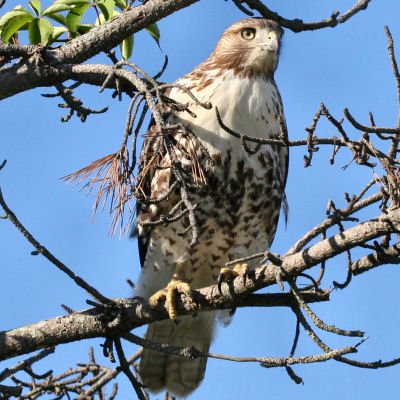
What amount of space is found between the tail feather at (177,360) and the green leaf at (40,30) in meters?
2.21

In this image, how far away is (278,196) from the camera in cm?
479

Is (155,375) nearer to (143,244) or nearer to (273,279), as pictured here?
(143,244)

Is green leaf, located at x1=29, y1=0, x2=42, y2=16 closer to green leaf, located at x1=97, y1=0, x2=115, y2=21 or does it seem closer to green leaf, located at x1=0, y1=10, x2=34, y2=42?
green leaf, located at x1=0, y1=10, x2=34, y2=42

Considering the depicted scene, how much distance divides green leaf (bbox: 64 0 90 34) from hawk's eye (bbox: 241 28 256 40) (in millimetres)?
1724

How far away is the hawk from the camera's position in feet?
14.8

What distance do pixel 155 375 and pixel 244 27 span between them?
2.34 m

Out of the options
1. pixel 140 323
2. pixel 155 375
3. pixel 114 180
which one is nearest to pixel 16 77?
pixel 114 180

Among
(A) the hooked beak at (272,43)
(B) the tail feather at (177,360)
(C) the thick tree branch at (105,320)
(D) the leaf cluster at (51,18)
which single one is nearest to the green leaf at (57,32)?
(D) the leaf cluster at (51,18)

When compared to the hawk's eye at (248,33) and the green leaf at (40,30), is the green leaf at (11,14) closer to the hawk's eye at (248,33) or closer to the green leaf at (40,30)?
the green leaf at (40,30)

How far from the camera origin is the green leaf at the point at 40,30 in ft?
11.6

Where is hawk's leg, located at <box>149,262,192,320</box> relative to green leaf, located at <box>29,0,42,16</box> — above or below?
below


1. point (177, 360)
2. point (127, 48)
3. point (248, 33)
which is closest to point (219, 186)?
point (127, 48)

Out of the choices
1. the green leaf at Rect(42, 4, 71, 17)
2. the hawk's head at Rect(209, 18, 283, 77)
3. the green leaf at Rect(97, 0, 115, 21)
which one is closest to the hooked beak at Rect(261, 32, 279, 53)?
the hawk's head at Rect(209, 18, 283, 77)

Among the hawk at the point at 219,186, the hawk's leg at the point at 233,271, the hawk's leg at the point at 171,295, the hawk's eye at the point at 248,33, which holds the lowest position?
the hawk's leg at the point at 171,295
